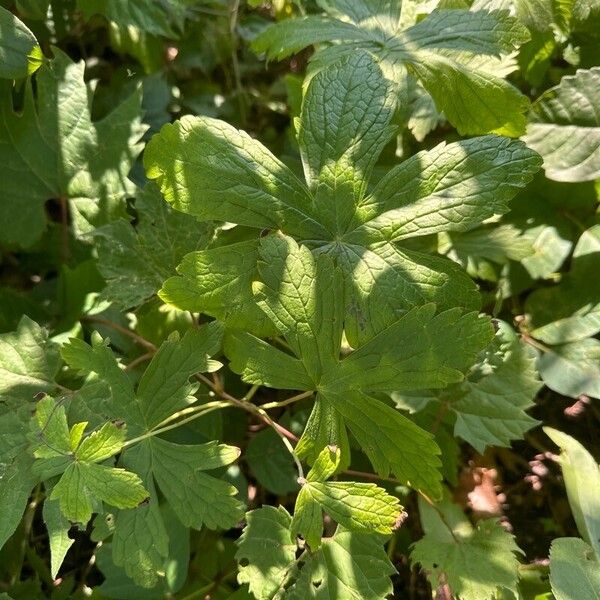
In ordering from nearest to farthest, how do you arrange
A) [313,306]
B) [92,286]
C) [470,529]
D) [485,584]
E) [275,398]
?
1. [313,306]
2. [485,584]
3. [470,529]
4. [92,286]
5. [275,398]

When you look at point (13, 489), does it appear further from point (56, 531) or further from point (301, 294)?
point (301, 294)

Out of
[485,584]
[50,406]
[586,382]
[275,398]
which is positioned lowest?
Answer: [275,398]

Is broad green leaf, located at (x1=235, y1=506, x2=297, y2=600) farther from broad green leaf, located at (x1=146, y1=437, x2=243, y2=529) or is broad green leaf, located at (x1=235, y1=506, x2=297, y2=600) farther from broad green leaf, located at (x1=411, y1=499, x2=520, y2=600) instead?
broad green leaf, located at (x1=411, y1=499, x2=520, y2=600)

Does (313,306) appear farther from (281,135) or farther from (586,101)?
(281,135)

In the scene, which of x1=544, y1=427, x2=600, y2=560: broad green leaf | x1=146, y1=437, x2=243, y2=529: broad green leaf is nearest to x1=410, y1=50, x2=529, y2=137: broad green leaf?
x1=544, y1=427, x2=600, y2=560: broad green leaf

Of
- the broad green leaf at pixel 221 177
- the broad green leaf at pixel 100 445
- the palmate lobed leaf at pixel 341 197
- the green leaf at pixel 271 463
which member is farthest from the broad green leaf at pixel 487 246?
the broad green leaf at pixel 100 445

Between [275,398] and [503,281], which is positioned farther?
[275,398]

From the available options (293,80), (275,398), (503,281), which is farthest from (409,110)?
(275,398)

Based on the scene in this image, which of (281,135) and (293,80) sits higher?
(293,80)
